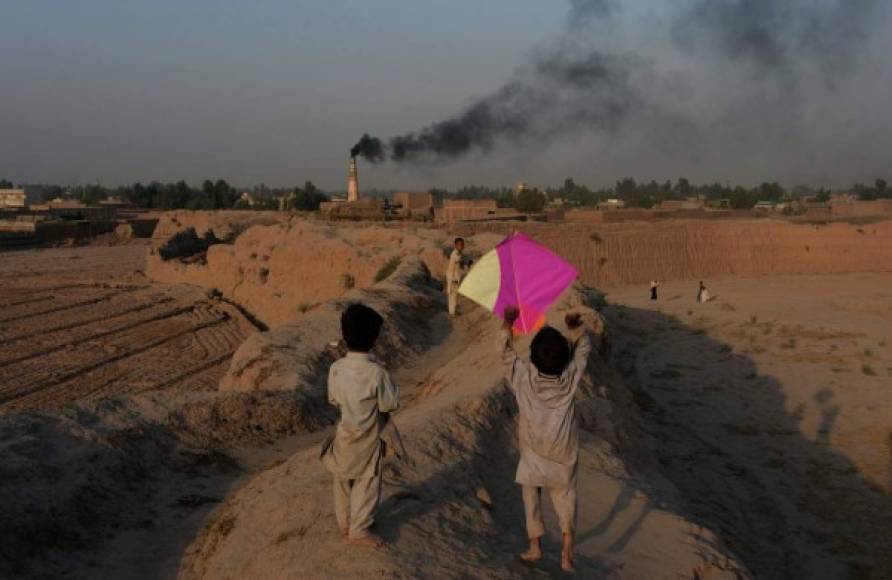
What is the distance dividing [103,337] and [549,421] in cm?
1680

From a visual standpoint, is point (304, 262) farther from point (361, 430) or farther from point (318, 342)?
point (361, 430)

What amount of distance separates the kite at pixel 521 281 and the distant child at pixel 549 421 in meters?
0.61

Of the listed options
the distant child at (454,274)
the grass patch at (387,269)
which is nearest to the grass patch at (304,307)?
the grass patch at (387,269)

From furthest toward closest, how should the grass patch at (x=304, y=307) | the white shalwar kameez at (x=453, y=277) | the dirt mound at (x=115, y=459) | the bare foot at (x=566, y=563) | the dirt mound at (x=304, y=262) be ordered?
Answer: the grass patch at (x=304, y=307), the dirt mound at (x=304, y=262), the white shalwar kameez at (x=453, y=277), the dirt mound at (x=115, y=459), the bare foot at (x=566, y=563)

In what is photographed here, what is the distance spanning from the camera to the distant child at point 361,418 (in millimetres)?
3912

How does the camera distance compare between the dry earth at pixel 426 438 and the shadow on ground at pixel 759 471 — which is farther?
the shadow on ground at pixel 759 471

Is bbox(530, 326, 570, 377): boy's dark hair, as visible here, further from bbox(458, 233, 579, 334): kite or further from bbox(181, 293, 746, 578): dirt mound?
bbox(181, 293, 746, 578): dirt mound

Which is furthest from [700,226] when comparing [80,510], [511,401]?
[80,510]

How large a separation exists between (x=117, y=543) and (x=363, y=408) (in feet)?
7.06

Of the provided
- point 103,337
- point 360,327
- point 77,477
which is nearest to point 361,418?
point 360,327

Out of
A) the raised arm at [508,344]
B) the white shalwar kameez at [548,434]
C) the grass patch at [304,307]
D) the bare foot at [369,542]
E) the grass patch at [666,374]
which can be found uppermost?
the raised arm at [508,344]

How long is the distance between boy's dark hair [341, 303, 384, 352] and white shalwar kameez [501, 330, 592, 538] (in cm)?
69

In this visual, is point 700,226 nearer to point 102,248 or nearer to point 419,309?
point 419,309

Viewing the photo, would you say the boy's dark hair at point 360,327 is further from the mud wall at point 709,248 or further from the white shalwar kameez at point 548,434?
the mud wall at point 709,248
